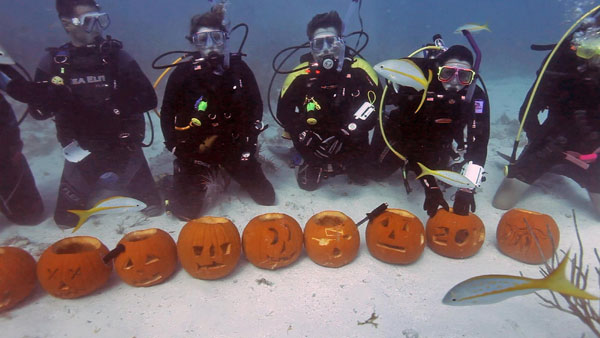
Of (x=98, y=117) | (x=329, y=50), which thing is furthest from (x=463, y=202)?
(x=98, y=117)

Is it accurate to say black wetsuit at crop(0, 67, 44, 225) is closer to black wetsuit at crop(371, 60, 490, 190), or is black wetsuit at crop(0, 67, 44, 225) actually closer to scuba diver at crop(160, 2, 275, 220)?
scuba diver at crop(160, 2, 275, 220)

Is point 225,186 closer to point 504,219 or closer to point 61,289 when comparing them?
point 61,289

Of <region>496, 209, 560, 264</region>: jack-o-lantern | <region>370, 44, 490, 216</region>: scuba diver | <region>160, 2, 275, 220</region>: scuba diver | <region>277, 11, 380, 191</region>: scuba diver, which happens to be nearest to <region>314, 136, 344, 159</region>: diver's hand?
<region>277, 11, 380, 191</region>: scuba diver

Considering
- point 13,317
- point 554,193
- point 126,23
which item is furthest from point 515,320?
point 126,23

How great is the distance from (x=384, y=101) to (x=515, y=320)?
3.11 meters

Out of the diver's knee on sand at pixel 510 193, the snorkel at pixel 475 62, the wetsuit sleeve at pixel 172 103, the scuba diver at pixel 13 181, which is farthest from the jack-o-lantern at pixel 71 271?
the diver's knee on sand at pixel 510 193

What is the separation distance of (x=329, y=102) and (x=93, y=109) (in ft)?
12.0

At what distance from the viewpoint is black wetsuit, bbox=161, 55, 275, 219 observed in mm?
4707

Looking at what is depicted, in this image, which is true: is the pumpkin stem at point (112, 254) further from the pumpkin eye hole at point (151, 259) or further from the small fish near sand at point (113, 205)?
the small fish near sand at point (113, 205)

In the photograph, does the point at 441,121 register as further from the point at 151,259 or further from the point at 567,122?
the point at 151,259

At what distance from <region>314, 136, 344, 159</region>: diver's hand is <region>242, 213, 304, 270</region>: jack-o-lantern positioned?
5.36ft

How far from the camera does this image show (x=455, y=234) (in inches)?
149

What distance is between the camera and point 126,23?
23.7m

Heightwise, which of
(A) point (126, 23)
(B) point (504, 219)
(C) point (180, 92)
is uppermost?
(C) point (180, 92)
